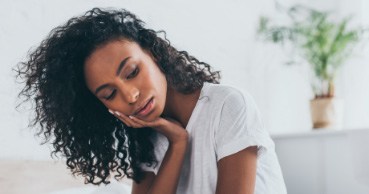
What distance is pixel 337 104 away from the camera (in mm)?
2008

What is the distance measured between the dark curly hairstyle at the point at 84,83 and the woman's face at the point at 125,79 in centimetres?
4

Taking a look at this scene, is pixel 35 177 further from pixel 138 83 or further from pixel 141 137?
pixel 138 83

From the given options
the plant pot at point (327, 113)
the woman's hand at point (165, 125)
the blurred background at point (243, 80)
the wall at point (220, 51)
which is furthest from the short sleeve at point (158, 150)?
the plant pot at point (327, 113)

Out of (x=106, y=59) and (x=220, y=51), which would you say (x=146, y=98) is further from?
(x=220, y=51)

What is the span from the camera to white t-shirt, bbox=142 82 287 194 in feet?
3.54

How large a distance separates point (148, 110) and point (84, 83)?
7.9 inches

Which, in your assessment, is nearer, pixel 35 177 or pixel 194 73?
pixel 194 73

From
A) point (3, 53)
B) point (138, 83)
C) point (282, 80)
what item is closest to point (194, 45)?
point (282, 80)

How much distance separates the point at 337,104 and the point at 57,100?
125 cm

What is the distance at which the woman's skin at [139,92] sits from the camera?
1.07m

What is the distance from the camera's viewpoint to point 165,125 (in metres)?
1.16

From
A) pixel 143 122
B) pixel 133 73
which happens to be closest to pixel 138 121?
pixel 143 122

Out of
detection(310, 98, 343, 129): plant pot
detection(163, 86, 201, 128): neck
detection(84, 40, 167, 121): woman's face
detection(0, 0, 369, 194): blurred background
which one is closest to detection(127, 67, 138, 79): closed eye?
detection(84, 40, 167, 121): woman's face

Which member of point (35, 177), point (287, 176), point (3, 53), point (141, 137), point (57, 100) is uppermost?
point (3, 53)
